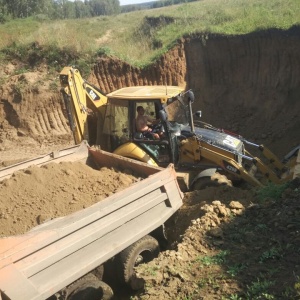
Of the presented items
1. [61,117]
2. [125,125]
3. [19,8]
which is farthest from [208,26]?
[19,8]

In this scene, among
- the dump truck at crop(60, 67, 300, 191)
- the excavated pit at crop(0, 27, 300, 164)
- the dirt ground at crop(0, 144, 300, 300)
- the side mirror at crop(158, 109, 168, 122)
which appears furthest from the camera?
the excavated pit at crop(0, 27, 300, 164)

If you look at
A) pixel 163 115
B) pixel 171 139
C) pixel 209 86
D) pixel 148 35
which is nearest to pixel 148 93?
pixel 163 115

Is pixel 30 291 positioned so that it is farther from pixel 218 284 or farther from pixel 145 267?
pixel 218 284

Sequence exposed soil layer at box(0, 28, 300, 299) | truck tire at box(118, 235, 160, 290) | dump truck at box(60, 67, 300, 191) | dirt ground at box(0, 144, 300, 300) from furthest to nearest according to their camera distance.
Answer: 1. dump truck at box(60, 67, 300, 191)
2. truck tire at box(118, 235, 160, 290)
3. exposed soil layer at box(0, 28, 300, 299)
4. dirt ground at box(0, 144, 300, 300)

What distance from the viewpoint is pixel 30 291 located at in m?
4.38

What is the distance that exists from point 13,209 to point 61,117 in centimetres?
913

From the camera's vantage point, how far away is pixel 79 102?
8758 millimetres

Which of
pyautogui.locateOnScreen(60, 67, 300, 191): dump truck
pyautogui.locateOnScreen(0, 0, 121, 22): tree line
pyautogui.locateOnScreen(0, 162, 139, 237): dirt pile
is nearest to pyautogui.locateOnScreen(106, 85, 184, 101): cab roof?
pyautogui.locateOnScreen(60, 67, 300, 191): dump truck

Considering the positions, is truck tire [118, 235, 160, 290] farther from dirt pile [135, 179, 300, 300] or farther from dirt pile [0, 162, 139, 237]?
dirt pile [0, 162, 139, 237]

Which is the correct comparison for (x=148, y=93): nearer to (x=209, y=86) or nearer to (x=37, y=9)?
(x=209, y=86)

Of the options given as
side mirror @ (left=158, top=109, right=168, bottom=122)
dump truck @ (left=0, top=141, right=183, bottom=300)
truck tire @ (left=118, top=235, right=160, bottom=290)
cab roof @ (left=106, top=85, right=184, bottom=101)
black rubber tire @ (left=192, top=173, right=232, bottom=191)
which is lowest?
black rubber tire @ (left=192, top=173, right=232, bottom=191)

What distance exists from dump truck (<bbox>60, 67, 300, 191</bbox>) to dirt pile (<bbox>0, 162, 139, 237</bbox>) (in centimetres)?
157

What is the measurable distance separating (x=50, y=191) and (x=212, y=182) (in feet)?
11.2

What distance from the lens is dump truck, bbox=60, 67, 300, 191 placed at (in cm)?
809
